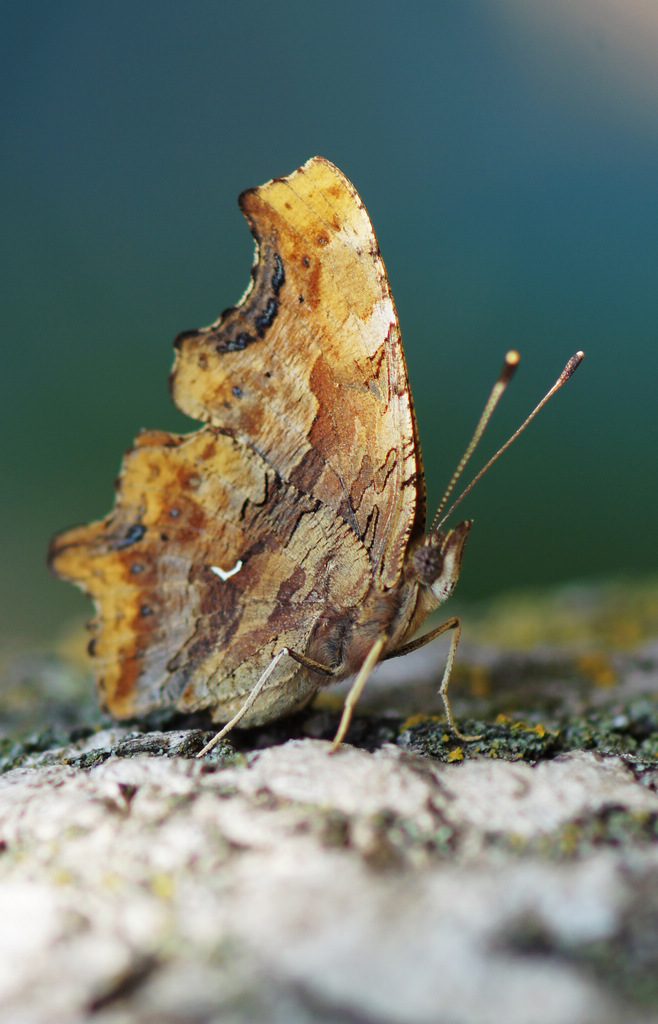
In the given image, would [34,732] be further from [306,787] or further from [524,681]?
[524,681]

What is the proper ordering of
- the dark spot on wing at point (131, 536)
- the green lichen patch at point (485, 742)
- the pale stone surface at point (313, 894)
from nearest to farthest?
1. the pale stone surface at point (313, 894)
2. the green lichen patch at point (485, 742)
3. the dark spot on wing at point (131, 536)

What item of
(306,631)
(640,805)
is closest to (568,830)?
(640,805)

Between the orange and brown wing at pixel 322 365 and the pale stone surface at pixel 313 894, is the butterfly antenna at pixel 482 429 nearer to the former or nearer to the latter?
the orange and brown wing at pixel 322 365

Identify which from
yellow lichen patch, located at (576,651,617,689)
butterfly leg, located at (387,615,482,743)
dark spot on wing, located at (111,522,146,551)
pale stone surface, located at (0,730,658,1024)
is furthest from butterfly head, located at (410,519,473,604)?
yellow lichen patch, located at (576,651,617,689)

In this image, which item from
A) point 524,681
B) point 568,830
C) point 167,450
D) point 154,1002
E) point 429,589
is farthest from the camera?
point 524,681

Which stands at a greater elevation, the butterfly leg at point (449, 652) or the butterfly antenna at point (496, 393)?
the butterfly antenna at point (496, 393)

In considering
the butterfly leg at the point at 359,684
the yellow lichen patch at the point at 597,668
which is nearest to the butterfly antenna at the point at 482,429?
the butterfly leg at the point at 359,684

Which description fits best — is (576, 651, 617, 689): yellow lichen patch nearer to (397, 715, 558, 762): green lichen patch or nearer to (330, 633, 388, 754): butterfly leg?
(397, 715, 558, 762): green lichen patch
